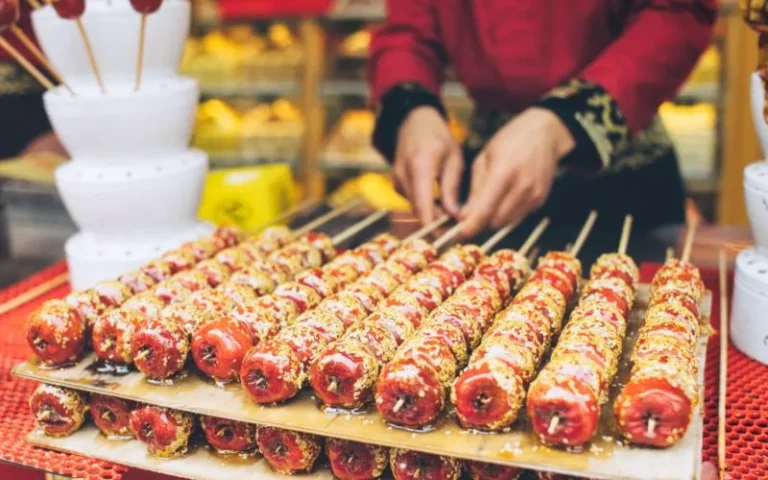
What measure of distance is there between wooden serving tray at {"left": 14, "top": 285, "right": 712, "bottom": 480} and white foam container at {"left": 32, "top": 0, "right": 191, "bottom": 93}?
81 centimetres

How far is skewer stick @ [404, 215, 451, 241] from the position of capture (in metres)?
2.16

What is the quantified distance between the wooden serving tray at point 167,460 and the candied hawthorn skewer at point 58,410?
0.05 ft

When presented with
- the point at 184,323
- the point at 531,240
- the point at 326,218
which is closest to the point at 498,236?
the point at 531,240

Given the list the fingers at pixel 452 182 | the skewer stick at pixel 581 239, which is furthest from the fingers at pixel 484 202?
the skewer stick at pixel 581 239

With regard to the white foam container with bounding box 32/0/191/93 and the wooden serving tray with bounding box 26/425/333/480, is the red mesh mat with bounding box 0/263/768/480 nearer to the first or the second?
the wooden serving tray with bounding box 26/425/333/480

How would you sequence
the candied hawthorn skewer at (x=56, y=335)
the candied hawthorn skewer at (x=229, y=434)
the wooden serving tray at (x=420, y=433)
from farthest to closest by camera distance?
the candied hawthorn skewer at (x=56, y=335)
the candied hawthorn skewer at (x=229, y=434)
the wooden serving tray at (x=420, y=433)

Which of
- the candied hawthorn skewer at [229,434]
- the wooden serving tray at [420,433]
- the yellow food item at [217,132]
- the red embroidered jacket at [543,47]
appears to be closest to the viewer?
the wooden serving tray at [420,433]

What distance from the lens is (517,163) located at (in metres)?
2.16

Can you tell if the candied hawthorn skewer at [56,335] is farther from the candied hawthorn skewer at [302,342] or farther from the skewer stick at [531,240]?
the skewer stick at [531,240]

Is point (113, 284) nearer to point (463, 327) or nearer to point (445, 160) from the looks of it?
point (463, 327)

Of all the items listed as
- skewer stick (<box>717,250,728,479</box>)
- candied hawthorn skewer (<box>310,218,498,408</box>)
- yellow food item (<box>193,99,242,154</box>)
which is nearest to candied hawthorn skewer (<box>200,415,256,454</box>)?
candied hawthorn skewer (<box>310,218,498,408</box>)

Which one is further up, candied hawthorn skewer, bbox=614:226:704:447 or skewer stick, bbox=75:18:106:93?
skewer stick, bbox=75:18:106:93

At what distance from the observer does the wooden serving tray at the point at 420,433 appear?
1110 mm

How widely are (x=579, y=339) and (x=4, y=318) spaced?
4.50 ft
